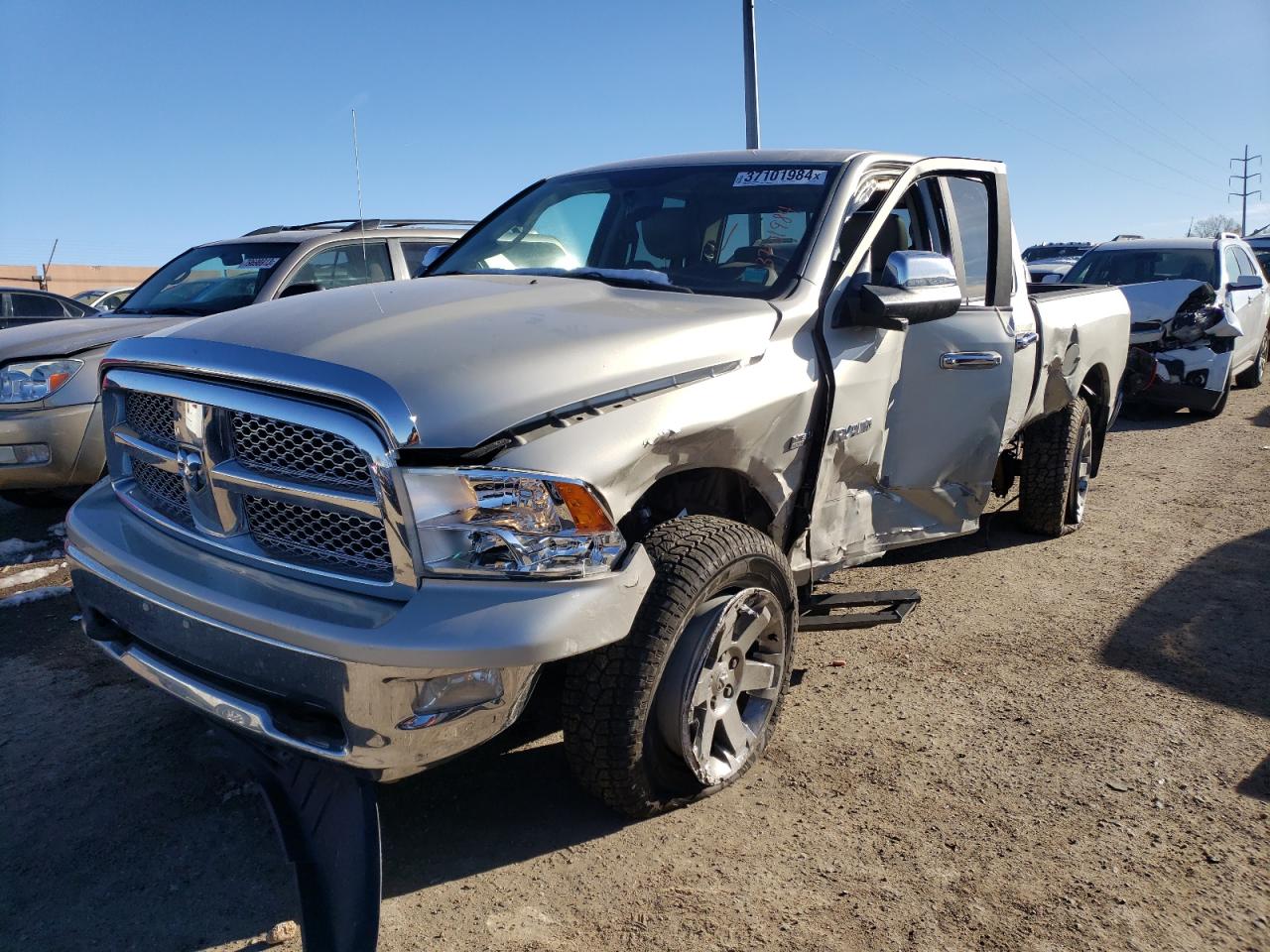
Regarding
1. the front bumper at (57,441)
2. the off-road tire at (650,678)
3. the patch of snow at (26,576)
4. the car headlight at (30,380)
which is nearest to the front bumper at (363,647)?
the off-road tire at (650,678)

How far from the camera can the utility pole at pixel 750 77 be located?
1487 centimetres

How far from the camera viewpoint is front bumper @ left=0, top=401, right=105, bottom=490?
537 cm

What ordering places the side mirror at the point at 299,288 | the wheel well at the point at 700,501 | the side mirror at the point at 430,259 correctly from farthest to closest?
the side mirror at the point at 299,288, the side mirror at the point at 430,259, the wheel well at the point at 700,501

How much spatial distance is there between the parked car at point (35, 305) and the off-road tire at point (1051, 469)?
359 inches

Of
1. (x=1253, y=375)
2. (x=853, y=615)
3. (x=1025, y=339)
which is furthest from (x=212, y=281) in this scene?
(x=1253, y=375)

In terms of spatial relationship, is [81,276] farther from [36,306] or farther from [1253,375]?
[1253,375]

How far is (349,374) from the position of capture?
234 centimetres

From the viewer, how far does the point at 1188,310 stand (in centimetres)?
984

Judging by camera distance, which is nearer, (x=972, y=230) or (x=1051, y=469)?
(x=972, y=230)

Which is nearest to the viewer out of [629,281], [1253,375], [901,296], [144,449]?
[144,449]

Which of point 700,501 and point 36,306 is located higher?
point 36,306

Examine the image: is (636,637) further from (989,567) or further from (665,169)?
(989,567)

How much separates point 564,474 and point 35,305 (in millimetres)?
10816

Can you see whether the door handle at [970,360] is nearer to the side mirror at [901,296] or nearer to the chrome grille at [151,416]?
the side mirror at [901,296]
